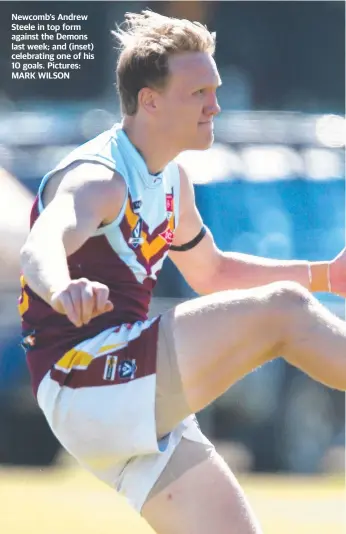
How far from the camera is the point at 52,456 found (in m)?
6.90

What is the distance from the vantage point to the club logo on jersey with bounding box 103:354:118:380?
2.77 m

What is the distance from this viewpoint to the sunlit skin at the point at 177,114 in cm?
313

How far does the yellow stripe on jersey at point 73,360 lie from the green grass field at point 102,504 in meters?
2.29

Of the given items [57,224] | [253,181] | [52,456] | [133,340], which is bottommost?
[52,456]

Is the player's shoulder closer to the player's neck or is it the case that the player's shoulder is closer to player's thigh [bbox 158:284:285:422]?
the player's neck

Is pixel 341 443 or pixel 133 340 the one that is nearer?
pixel 133 340

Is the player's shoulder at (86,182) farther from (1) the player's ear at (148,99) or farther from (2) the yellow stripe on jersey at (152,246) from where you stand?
(1) the player's ear at (148,99)

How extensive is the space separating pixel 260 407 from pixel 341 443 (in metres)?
0.54

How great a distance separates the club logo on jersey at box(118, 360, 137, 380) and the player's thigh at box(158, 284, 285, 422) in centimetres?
11

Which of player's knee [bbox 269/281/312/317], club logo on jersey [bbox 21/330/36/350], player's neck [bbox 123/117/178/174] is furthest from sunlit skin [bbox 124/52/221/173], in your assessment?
player's knee [bbox 269/281/312/317]

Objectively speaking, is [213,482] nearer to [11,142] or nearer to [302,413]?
[302,413]

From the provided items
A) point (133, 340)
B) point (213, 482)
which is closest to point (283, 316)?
point (133, 340)

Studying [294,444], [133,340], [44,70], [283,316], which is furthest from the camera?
[294,444]

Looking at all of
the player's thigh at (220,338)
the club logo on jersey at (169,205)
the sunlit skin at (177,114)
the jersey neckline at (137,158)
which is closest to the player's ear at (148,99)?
the sunlit skin at (177,114)
